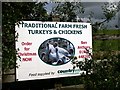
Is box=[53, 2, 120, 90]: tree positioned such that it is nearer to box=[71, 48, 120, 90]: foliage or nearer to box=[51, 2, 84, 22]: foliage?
box=[71, 48, 120, 90]: foliage

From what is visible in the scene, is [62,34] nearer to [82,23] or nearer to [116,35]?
[82,23]

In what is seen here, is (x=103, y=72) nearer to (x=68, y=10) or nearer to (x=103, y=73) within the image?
(x=103, y=73)

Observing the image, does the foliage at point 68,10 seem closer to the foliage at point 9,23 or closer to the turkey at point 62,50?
the turkey at point 62,50

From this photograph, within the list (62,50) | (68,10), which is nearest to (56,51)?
(62,50)

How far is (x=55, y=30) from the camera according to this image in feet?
23.0

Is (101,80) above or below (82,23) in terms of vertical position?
below

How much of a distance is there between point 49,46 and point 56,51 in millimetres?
180

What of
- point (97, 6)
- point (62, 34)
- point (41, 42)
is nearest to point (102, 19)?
point (97, 6)

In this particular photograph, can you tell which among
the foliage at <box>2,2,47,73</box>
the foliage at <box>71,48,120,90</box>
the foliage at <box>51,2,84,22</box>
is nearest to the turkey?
the foliage at <box>51,2,84,22</box>

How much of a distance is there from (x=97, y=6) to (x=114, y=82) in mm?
3124

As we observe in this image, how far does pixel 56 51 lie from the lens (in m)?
7.06

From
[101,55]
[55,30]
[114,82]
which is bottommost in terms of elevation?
[114,82]

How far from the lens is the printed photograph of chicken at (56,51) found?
22.8 ft

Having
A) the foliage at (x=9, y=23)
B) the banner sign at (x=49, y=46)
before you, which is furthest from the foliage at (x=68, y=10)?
the foliage at (x=9, y=23)
